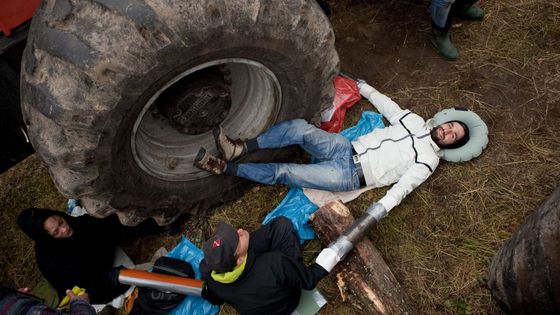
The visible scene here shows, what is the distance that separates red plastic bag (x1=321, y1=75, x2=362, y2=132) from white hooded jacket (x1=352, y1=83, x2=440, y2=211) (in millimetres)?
218

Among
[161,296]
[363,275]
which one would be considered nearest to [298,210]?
[363,275]

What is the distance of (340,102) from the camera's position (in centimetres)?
404

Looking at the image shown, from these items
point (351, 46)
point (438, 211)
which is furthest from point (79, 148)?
point (351, 46)

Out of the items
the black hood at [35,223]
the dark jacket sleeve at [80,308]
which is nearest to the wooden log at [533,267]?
the dark jacket sleeve at [80,308]

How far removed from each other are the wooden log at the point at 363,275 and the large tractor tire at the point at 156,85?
811mm

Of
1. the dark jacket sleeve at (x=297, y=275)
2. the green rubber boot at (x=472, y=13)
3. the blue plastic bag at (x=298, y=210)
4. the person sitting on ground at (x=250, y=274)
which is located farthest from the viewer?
the green rubber boot at (x=472, y=13)

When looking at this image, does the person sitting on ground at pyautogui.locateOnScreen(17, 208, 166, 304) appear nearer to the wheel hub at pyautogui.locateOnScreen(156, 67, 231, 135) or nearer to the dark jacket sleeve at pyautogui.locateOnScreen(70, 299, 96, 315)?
the dark jacket sleeve at pyautogui.locateOnScreen(70, 299, 96, 315)

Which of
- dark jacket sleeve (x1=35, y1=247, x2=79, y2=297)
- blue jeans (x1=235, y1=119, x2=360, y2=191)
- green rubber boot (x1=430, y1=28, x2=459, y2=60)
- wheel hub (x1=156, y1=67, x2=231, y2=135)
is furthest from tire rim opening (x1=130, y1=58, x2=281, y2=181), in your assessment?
green rubber boot (x1=430, y1=28, x2=459, y2=60)

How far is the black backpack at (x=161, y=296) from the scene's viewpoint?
337 cm

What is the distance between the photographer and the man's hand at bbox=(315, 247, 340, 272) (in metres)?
3.04

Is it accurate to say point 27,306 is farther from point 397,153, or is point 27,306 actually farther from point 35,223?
point 397,153

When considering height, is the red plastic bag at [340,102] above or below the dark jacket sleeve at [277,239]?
above

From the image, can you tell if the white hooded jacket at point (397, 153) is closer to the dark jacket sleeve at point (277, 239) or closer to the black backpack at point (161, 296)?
the dark jacket sleeve at point (277, 239)

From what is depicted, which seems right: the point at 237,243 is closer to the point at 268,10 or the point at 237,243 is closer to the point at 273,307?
the point at 273,307
